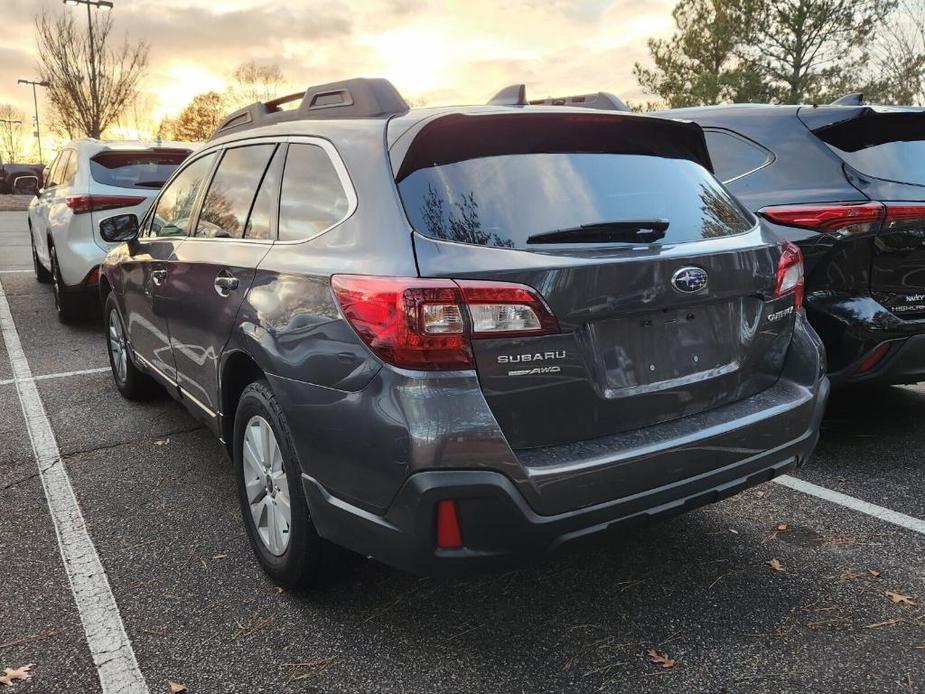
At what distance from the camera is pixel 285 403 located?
245cm

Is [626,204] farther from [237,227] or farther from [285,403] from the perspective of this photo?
[237,227]

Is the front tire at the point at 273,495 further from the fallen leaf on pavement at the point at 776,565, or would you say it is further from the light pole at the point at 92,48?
the light pole at the point at 92,48

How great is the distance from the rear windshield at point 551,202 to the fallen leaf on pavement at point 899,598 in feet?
4.50

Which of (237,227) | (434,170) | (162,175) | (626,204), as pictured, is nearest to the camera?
(434,170)

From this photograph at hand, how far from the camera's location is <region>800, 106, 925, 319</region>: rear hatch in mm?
3615

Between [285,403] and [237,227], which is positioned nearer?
[285,403]

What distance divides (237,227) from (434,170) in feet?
3.80

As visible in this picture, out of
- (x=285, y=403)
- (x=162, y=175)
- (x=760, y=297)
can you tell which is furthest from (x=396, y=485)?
(x=162, y=175)

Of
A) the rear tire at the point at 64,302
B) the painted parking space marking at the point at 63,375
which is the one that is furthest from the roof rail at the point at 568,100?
the rear tire at the point at 64,302

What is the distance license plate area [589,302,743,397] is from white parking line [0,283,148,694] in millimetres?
1663

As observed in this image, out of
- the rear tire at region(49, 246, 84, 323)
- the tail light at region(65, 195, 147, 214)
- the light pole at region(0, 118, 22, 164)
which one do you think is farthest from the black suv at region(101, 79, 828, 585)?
the light pole at region(0, 118, 22, 164)

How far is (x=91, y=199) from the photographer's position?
7062mm

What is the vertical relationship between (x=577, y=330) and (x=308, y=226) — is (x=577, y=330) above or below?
below

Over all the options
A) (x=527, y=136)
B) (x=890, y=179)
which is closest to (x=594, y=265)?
(x=527, y=136)
